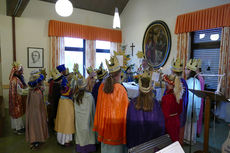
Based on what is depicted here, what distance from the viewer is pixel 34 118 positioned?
9.08ft

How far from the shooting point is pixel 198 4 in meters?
4.71

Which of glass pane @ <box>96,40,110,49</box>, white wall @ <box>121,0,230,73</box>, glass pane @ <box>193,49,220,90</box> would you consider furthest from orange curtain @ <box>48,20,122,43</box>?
glass pane @ <box>193,49,220,90</box>

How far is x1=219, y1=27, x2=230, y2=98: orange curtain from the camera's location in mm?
4039

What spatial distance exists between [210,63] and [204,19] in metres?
1.26

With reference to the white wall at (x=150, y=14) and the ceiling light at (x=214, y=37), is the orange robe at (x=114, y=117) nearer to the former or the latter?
the ceiling light at (x=214, y=37)

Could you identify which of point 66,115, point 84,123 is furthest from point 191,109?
point 66,115

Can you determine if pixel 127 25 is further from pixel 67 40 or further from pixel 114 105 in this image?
pixel 114 105

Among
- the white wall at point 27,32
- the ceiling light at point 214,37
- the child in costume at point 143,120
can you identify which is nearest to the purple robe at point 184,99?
the child in costume at point 143,120

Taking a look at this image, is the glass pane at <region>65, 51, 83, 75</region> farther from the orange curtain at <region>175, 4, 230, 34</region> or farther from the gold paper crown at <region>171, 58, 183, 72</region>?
the gold paper crown at <region>171, 58, 183, 72</region>

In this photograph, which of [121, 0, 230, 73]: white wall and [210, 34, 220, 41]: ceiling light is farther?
[121, 0, 230, 73]: white wall

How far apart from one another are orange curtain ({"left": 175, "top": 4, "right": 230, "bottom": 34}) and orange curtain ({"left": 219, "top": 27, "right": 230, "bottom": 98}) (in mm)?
247

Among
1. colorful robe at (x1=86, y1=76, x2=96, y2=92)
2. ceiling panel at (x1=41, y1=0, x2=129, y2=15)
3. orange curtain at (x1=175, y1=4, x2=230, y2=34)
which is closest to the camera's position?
colorful robe at (x1=86, y1=76, x2=96, y2=92)

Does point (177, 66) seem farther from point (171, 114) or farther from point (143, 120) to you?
point (143, 120)

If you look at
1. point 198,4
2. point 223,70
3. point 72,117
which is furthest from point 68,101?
point 198,4
